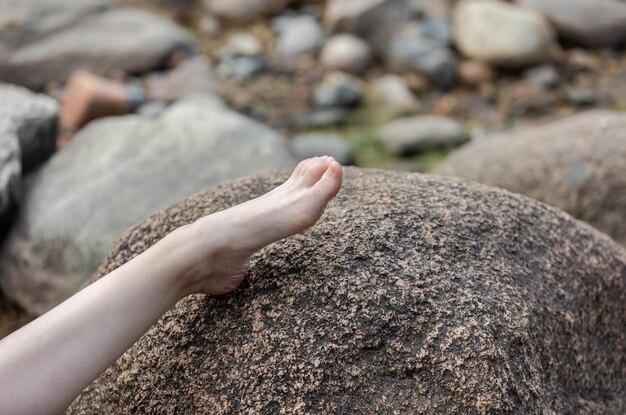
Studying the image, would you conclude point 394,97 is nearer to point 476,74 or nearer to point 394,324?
point 476,74

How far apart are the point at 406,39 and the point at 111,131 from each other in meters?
2.63

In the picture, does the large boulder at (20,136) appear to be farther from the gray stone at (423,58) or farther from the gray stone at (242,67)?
the gray stone at (423,58)

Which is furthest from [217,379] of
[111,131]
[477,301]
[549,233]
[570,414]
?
[111,131]

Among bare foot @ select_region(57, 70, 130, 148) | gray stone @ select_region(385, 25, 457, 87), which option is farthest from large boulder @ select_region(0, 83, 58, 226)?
gray stone @ select_region(385, 25, 457, 87)

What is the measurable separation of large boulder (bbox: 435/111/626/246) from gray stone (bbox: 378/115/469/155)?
109 centimetres

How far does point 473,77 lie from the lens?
17.0 ft

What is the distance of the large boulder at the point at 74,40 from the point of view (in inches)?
203

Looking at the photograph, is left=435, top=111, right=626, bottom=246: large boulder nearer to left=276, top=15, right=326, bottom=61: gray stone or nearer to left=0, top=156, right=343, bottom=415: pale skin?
left=0, top=156, right=343, bottom=415: pale skin

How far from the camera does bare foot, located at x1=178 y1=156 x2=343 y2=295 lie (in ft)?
4.89

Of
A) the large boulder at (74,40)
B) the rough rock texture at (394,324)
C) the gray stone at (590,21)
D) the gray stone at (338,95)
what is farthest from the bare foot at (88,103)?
the gray stone at (590,21)

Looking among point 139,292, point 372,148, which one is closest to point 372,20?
point 372,148

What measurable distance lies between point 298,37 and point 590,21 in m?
2.12

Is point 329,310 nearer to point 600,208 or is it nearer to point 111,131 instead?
point 600,208

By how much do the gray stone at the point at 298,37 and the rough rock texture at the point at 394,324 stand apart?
398 centimetres
